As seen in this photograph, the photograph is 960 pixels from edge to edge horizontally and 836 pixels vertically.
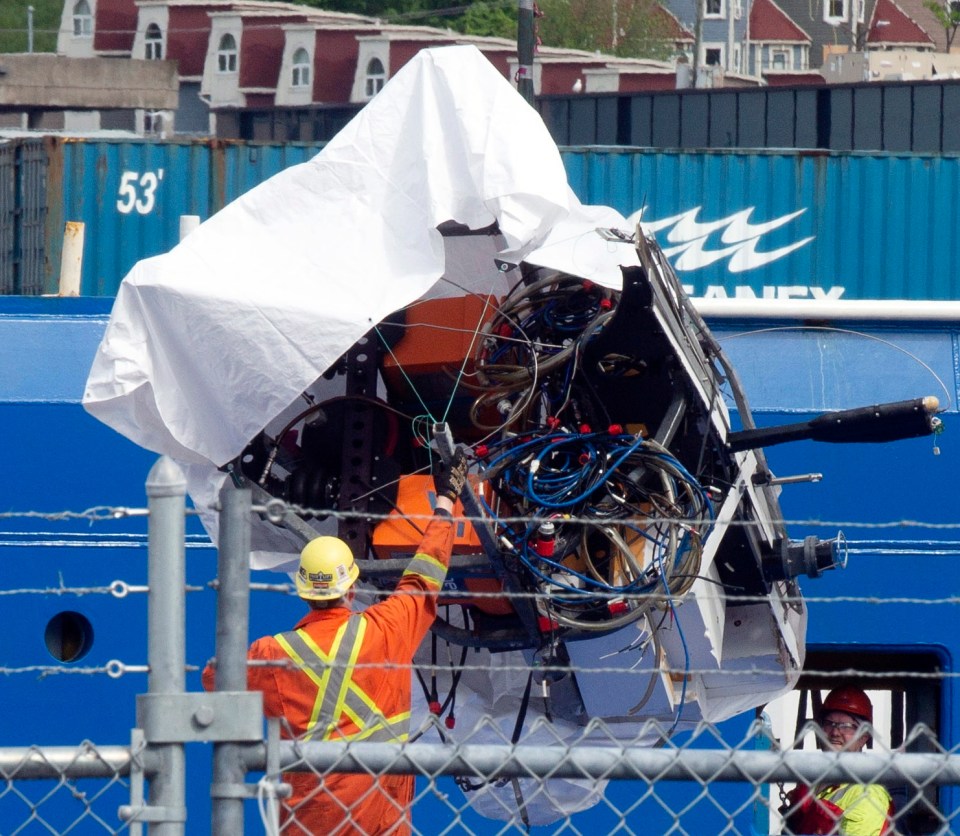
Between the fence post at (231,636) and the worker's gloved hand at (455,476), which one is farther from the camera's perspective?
the worker's gloved hand at (455,476)

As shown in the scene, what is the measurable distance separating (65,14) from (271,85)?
43.4 feet

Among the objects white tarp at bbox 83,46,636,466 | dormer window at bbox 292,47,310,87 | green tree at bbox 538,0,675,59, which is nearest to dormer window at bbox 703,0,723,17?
green tree at bbox 538,0,675,59

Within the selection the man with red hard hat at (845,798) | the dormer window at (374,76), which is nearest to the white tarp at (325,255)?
the man with red hard hat at (845,798)

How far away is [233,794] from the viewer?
259 centimetres

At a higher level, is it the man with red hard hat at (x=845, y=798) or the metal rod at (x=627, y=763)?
the metal rod at (x=627, y=763)

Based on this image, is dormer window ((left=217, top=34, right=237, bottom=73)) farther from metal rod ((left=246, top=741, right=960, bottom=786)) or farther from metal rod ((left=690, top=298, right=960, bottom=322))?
metal rod ((left=246, top=741, right=960, bottom=786))

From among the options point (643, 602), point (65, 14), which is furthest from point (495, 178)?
point (65, 14)

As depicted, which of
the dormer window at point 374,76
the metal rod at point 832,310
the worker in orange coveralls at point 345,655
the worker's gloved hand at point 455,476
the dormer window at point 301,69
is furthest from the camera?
the dormer window at point 301,69

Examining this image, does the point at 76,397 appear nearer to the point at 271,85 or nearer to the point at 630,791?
the point at 630,791

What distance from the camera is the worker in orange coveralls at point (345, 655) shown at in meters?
4.24

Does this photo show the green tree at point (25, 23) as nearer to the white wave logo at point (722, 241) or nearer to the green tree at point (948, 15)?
the green tree at point (948, 15)

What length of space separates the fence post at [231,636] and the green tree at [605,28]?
60.1 metres

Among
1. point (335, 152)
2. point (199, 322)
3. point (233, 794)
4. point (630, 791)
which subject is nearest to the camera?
point (233, 794)

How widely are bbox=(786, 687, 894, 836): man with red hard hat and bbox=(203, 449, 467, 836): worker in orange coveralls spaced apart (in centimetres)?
147
